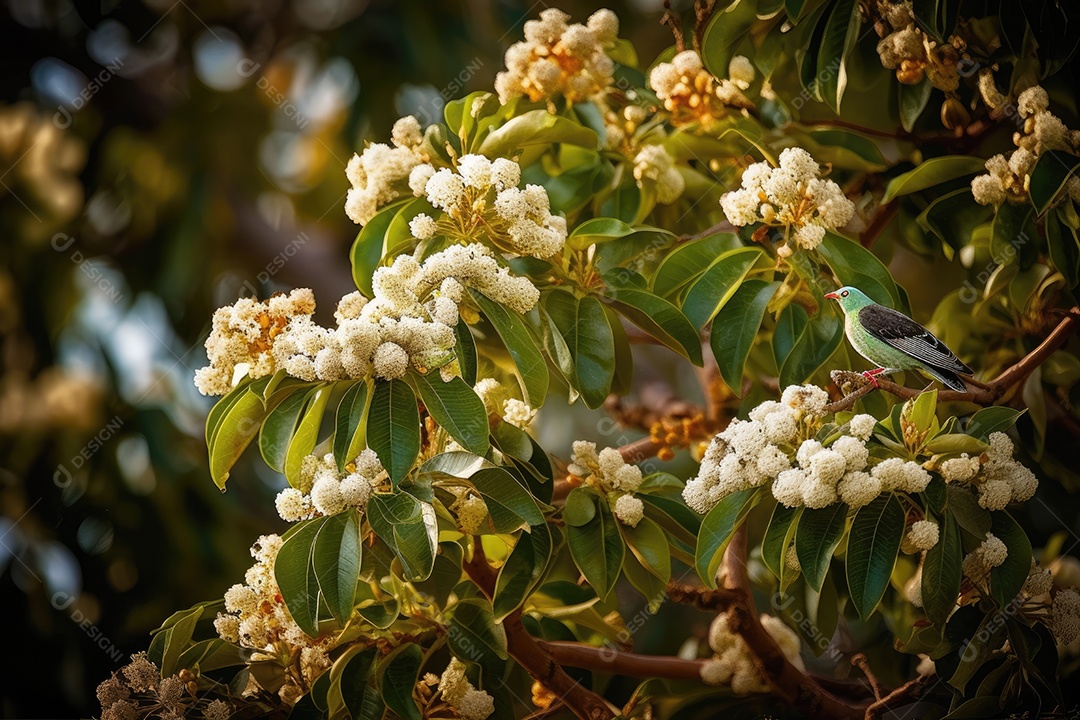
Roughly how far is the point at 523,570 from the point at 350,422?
304 mm

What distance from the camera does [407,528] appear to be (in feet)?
3.79

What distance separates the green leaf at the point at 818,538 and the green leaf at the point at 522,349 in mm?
315

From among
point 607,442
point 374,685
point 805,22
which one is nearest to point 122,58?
point 607,442

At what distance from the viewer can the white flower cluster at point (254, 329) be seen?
1.30 meters

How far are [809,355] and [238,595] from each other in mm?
749

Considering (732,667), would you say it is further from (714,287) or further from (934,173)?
(934,173)

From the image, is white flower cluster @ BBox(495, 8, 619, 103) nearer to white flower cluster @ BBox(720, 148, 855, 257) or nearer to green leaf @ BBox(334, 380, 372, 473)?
white flower cluster @ BBox(720, 148, 855, 257)

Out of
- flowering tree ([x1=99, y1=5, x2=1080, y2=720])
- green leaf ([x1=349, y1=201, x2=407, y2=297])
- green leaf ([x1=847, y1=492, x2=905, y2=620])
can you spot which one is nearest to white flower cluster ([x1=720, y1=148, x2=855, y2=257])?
flowering tree ([x1=99, y1=5, x2=1080, y2=720])

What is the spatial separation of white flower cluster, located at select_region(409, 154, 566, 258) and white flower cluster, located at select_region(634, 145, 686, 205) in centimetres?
35

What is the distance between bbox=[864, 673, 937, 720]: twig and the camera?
1.44 meters

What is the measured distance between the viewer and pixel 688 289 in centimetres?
142

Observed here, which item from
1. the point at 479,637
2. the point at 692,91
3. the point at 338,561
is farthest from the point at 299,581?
the point at 692,91

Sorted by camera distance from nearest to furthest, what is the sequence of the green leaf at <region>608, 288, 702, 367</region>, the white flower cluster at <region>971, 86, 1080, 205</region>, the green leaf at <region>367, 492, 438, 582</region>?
the green leaf at <region>367, 492, 438, 582</region> < the green leaf at <region>608, 288, 702, 367</region> < the white flower cluster at <region>971, 86, 1080, 205</region>

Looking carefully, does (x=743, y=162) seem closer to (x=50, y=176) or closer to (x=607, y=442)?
(x=607, y=442)
